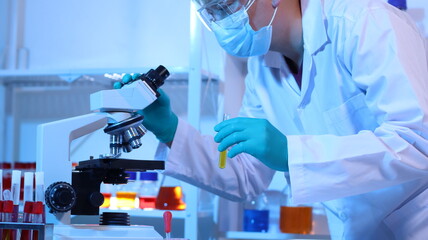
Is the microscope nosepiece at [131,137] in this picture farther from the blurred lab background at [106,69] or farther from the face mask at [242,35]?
the blurred lab background at [106,69]

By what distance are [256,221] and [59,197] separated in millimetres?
1131

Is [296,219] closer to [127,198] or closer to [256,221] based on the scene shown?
[256,221]

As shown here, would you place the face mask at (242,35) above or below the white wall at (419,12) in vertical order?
below

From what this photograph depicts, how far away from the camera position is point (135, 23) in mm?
2512

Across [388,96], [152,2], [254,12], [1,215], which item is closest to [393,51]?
[388,96]

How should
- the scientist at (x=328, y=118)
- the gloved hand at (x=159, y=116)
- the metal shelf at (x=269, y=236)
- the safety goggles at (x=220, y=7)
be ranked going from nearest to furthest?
the scientist at (x=328, y=118), the safety goggles at (x=220, y=7), the gloved hand at (x=159, y=116), the metal shelf at (x=269, y=236)

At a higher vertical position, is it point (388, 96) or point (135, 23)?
point (135, 23)

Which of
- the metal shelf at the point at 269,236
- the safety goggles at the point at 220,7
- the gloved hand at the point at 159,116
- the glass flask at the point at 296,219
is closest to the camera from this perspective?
the safety goggles at the point at 220,7

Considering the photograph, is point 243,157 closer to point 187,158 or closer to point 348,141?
point 187,158

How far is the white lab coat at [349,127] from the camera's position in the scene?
52.8 inches

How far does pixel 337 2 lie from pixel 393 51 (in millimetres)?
233

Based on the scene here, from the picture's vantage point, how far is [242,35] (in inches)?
63.5

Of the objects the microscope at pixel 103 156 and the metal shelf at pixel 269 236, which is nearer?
the microscope at pixel 103 156

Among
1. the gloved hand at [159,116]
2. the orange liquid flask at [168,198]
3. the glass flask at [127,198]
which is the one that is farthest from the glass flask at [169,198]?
the gloved hand at [159,116]
